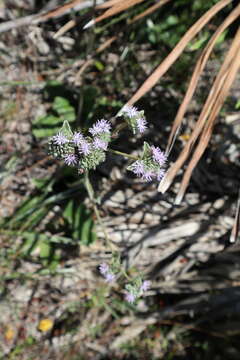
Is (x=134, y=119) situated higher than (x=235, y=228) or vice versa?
(x=134, y=119)

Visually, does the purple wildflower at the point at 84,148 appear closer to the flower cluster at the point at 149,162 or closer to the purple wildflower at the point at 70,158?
the purple wildflower at the point at 70,158

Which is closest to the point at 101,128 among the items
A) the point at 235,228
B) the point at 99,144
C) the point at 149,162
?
the point at 99,144

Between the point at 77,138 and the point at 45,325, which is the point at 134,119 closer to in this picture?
the point at 77,138

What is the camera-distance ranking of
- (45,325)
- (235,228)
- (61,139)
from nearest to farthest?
(61,139), (235,228), (45,325)

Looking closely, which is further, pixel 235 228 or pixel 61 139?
pixel 235 228

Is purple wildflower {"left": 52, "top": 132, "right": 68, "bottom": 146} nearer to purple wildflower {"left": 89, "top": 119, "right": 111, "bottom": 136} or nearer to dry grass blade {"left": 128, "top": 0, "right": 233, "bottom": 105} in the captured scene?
purple wildflower {"left": 89, "top": 119, "right": 111, "bottom": 136}

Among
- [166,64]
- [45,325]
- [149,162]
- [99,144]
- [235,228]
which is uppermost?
[166,64]

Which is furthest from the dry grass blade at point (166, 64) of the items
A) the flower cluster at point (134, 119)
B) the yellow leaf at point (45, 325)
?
the yellow leaf at point (45, 325)
